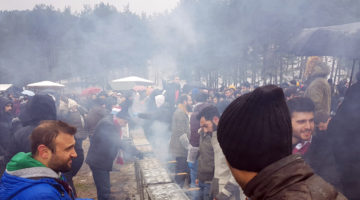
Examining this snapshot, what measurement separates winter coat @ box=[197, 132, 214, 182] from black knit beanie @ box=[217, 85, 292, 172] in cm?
254

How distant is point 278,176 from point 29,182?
1.47 m

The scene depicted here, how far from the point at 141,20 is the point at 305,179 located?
55.2 feet

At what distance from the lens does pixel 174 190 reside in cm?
338

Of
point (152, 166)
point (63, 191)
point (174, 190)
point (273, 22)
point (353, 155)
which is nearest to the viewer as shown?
point (63, 191)

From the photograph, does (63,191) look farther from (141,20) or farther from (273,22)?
(141,20)

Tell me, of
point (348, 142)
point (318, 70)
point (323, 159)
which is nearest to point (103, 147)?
point (323, 159)

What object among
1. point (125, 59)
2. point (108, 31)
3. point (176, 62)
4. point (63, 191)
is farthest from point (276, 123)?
point (125, 59)

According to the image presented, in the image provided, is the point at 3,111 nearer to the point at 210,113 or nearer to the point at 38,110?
the point at 38,110

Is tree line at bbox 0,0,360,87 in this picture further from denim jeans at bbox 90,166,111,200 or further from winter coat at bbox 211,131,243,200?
denim jeans at bbox 90,166,111,200

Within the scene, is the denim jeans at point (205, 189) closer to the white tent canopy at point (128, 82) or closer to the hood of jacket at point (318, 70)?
the hood of jacket at point (318, 70)

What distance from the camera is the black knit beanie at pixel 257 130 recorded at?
824mm

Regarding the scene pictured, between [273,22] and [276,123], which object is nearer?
[276,123]

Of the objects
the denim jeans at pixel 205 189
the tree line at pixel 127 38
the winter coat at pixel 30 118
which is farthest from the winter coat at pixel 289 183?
the tree line at pixel 127 38

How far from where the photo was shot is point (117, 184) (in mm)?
5742
